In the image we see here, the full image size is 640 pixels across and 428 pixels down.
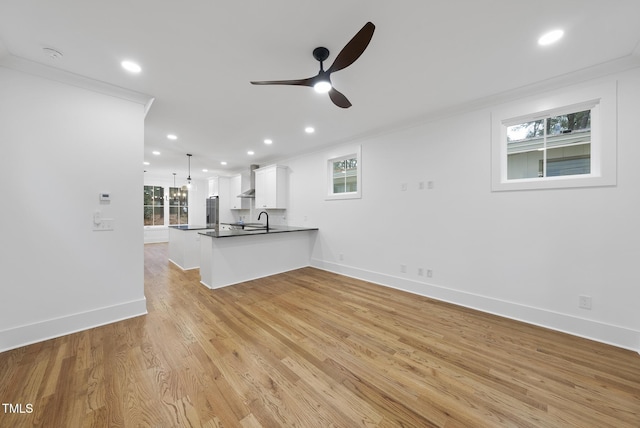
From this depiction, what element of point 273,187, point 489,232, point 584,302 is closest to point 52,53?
point 273,187

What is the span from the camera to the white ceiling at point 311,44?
160 centimetres

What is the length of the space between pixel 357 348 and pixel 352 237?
8.16 ft

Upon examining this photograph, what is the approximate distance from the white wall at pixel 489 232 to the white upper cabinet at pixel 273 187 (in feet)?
6.09

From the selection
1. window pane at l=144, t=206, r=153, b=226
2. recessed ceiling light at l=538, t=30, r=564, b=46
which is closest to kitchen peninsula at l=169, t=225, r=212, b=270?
window pane at l=144, t=206, r=153, b=226

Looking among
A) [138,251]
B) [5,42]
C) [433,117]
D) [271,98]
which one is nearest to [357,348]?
[138,251]

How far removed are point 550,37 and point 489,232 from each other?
2043mm

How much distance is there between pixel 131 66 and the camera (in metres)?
2.22

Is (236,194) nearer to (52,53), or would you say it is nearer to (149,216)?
(149,216)

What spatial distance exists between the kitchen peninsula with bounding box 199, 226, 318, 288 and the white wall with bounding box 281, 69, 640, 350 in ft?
3.08

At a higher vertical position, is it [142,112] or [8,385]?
[142,112]

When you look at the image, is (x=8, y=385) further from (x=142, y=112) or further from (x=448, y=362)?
(x=448, y=362)

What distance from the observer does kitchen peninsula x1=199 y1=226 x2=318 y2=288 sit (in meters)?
3.73

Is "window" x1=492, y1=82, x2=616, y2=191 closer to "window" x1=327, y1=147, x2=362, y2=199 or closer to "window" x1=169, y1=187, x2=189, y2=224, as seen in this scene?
"window" x1=327, y1=147, x2=362, y2=199

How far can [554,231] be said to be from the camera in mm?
2496
